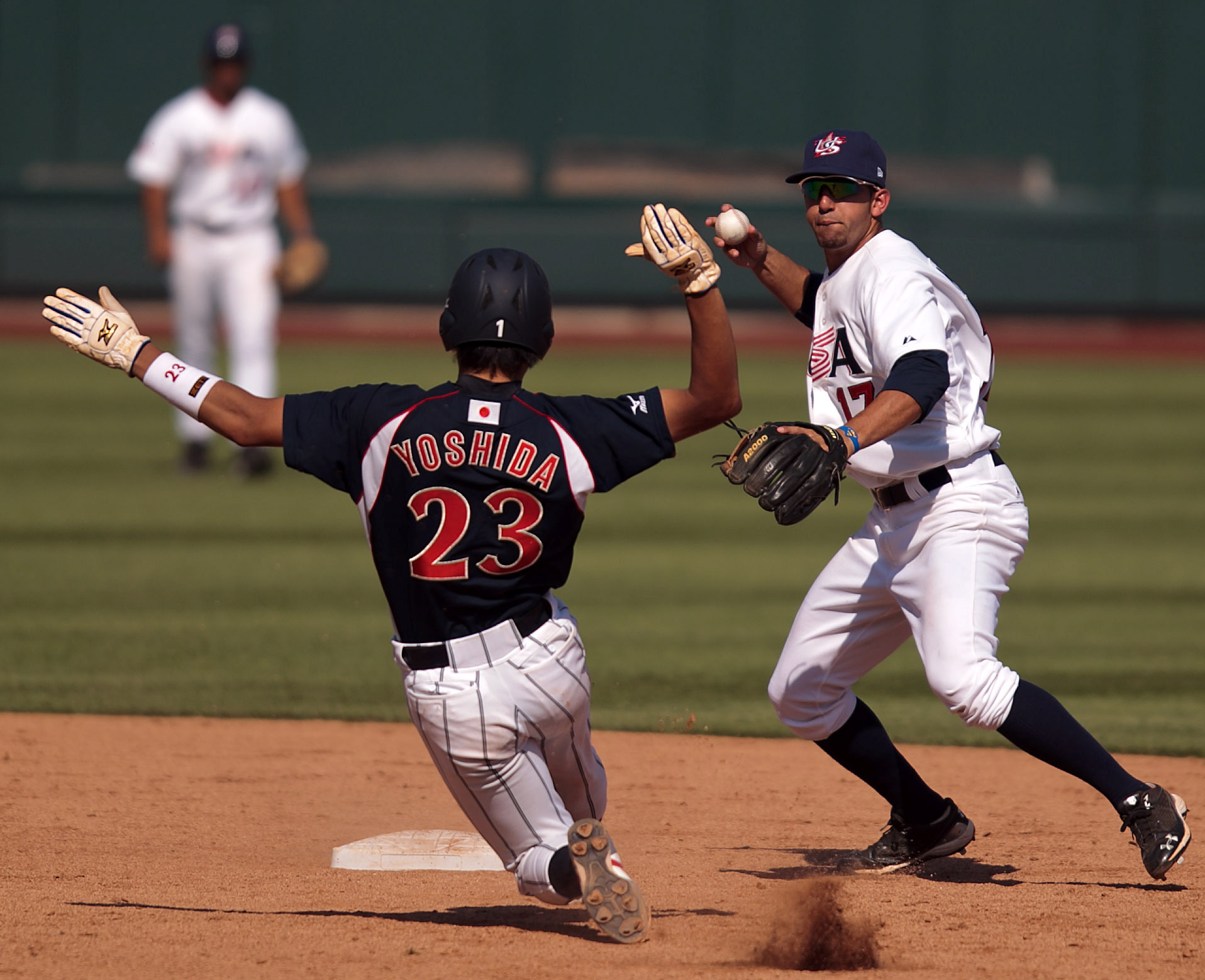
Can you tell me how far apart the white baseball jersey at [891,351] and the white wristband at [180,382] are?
1583mm

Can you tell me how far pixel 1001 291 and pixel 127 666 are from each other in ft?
53.9

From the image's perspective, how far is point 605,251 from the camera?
21719 millimetres

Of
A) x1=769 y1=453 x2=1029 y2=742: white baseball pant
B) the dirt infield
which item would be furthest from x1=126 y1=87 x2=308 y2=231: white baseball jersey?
x1=769 y1=453 x2=1029 y2=742: white baseball pant

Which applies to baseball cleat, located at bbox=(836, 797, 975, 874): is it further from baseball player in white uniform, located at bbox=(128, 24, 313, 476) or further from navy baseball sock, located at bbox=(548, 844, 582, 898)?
baseball player in white uniform, located at bbox=(128, 24, 313, 476)

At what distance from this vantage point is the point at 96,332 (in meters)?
3.71

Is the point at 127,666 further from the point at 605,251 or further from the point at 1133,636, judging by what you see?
the point at 605,251

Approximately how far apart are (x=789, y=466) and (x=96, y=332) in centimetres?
154

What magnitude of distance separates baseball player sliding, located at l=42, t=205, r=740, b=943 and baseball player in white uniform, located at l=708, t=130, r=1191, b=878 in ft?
1.97

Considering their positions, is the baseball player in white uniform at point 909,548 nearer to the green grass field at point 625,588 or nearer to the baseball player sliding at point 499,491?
the baseball player sliding at point 499,491

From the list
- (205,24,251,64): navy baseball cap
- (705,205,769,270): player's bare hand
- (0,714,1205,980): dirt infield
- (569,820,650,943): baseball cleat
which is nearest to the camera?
(569,820,650,943): baseball cleat

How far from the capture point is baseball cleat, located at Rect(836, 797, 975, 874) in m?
4.53

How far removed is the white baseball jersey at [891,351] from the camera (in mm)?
4113

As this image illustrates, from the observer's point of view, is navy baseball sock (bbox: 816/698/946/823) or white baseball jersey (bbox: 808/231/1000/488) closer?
white baseball jersey (bbox: 808/231/1000/488)

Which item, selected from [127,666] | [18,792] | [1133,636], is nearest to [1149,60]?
[1133,636]
